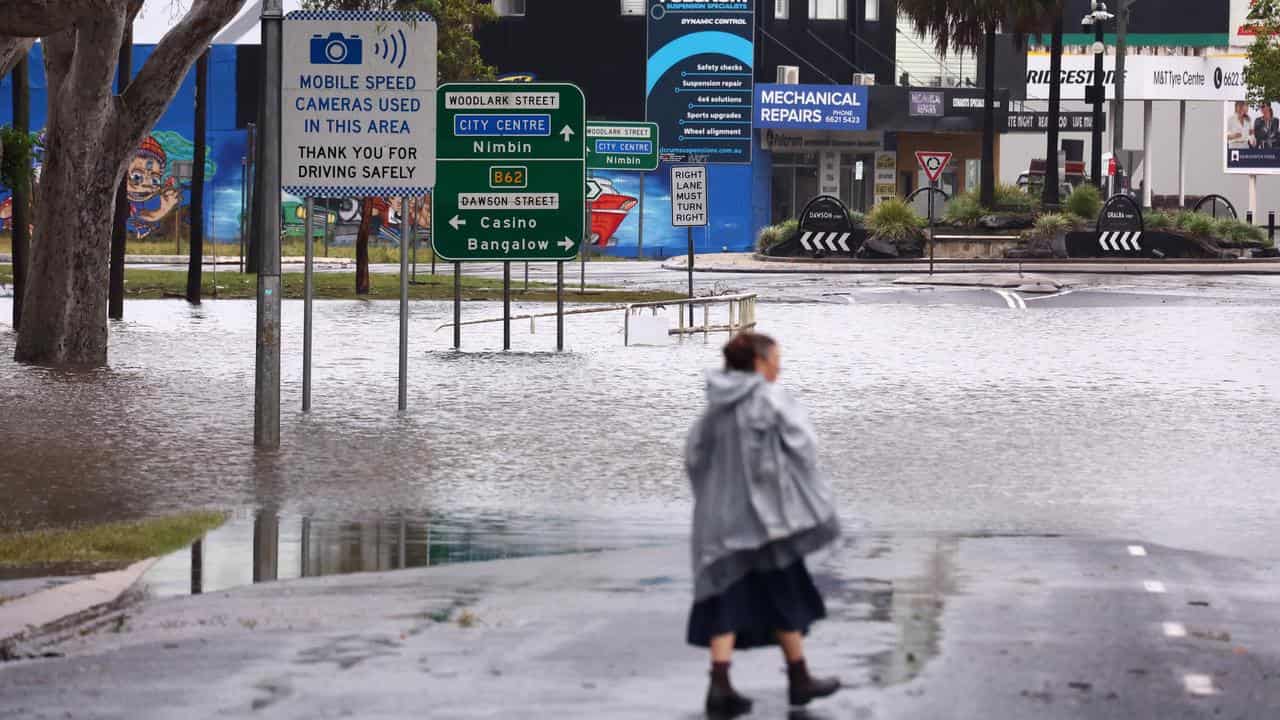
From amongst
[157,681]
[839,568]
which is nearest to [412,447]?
[839,568]

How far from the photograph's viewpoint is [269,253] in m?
14.5

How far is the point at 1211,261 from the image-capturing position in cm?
5178

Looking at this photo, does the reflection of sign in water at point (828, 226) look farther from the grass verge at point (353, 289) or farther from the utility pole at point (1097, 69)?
the grass verge at point (353, 289)

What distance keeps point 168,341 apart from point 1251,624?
62.8 feet

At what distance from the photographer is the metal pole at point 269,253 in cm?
1445

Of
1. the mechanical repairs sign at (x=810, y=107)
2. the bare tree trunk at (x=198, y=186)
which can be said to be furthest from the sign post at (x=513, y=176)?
the mechanical repairs sign at (x=810, y=107)

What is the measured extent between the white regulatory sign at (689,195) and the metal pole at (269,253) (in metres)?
18.3

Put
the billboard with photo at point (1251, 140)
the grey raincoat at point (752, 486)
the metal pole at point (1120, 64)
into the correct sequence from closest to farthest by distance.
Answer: the grey raincoat at point (752, 486)
the metal pole at point (1120, 64)
the billboard with photo at point (1251, 140)

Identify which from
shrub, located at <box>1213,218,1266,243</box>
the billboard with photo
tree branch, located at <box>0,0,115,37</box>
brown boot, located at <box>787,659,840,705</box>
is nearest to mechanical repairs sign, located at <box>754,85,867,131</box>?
shrub, located at <box>1213,218,1266,243</box>

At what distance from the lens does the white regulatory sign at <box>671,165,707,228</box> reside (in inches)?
1294

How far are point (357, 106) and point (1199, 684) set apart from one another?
444 inches

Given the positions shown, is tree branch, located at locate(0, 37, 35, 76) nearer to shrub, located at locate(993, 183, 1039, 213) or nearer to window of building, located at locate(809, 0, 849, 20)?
shrub, located at locate(993, 183, 1039, 213)

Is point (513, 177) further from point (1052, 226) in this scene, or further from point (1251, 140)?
point (1251, 140)

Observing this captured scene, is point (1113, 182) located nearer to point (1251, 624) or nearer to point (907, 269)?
point (907, 269)
